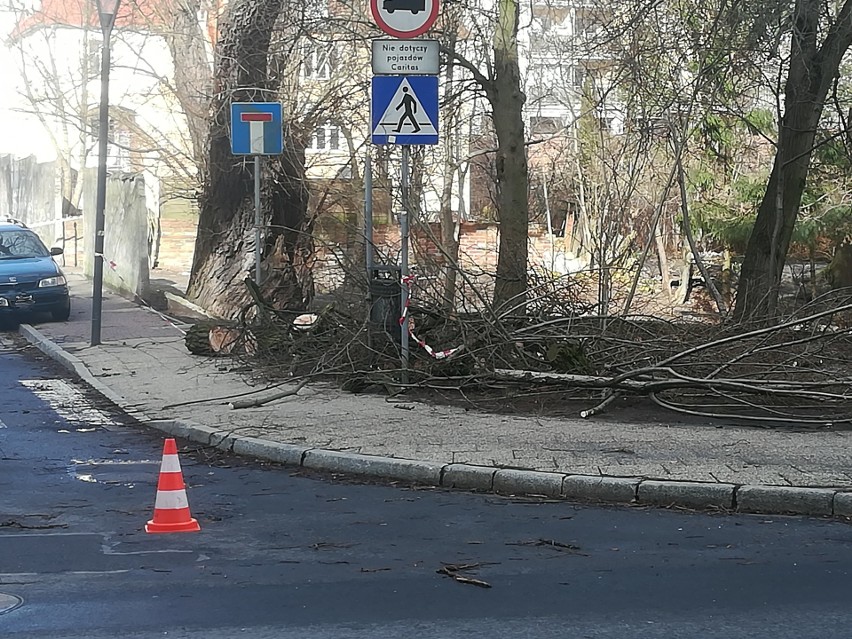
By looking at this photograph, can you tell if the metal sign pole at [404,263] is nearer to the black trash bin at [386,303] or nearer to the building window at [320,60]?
the black trash bin at [386,303]

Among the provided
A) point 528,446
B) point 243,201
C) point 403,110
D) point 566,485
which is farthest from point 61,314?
point 566,485

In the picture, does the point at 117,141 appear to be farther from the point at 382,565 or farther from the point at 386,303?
the point at 382,565

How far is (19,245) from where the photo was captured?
68.2 feet

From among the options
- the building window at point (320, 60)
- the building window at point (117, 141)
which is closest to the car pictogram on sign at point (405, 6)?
the building window at point (320, 60)

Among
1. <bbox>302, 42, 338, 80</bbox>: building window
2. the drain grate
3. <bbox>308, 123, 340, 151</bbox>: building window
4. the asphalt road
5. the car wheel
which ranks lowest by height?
the drain grate

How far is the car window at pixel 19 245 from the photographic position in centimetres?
2055

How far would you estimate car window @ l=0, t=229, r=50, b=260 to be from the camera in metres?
20.6

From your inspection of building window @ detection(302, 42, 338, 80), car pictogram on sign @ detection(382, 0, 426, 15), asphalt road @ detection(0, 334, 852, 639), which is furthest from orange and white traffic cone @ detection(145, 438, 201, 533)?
building window @ detection(302, 42, 338, 80)

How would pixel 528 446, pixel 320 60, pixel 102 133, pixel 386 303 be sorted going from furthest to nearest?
pixel 320 60, pixel 102 133, pixel 386 303, pixel 528 446

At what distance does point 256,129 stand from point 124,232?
10.1m

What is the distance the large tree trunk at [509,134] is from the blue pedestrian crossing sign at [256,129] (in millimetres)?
3198

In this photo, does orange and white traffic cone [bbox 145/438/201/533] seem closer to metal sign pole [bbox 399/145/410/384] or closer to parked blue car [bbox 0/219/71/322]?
metal sign pole [bbox 399/145/410/384]

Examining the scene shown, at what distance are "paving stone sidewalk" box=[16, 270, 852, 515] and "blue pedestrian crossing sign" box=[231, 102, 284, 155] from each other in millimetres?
3169

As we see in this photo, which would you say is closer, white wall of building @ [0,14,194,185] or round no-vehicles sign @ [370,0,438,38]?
round no-vehicles sign @ [370,0,438,38]
